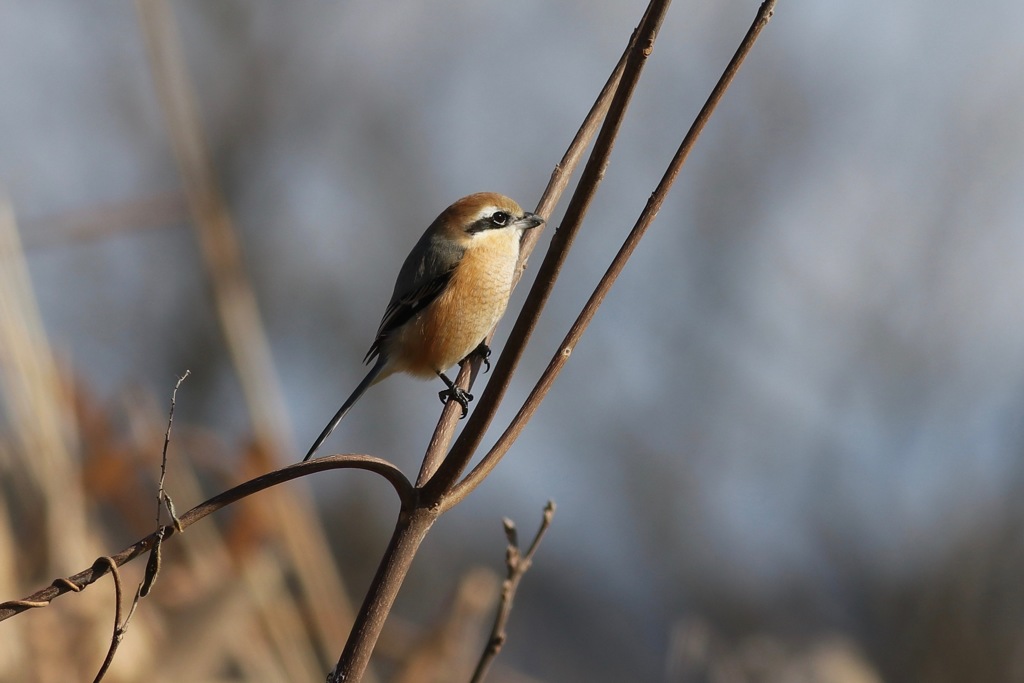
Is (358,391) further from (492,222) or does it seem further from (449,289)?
(492,222)

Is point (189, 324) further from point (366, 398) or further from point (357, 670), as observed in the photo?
point (357, 670)

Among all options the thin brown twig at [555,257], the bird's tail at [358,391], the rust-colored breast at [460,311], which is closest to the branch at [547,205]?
the thin brown twig at [555,257]

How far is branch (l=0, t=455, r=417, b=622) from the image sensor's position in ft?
2.42

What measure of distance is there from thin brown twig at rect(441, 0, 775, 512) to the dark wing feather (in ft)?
6.47

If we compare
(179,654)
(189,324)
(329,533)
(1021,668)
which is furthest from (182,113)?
(189,324)

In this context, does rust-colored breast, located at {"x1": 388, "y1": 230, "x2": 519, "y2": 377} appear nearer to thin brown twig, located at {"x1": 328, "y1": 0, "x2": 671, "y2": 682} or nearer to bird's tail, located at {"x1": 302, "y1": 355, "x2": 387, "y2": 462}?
bird's tail, located at {"x1": 302, "y1": 355, "x2": 387, "y2": 462}

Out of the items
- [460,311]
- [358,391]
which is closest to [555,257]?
[358,391]

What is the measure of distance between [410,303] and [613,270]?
2.05 m

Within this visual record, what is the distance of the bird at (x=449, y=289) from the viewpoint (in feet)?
9.03

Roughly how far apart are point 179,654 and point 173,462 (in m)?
0.51

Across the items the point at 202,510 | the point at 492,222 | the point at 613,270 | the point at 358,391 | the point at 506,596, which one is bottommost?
the point at 358,391

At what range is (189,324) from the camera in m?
11.7

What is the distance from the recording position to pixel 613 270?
90 centimetres

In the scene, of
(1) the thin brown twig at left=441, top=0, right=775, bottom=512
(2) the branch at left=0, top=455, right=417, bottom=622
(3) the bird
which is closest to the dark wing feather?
(3) the bird
